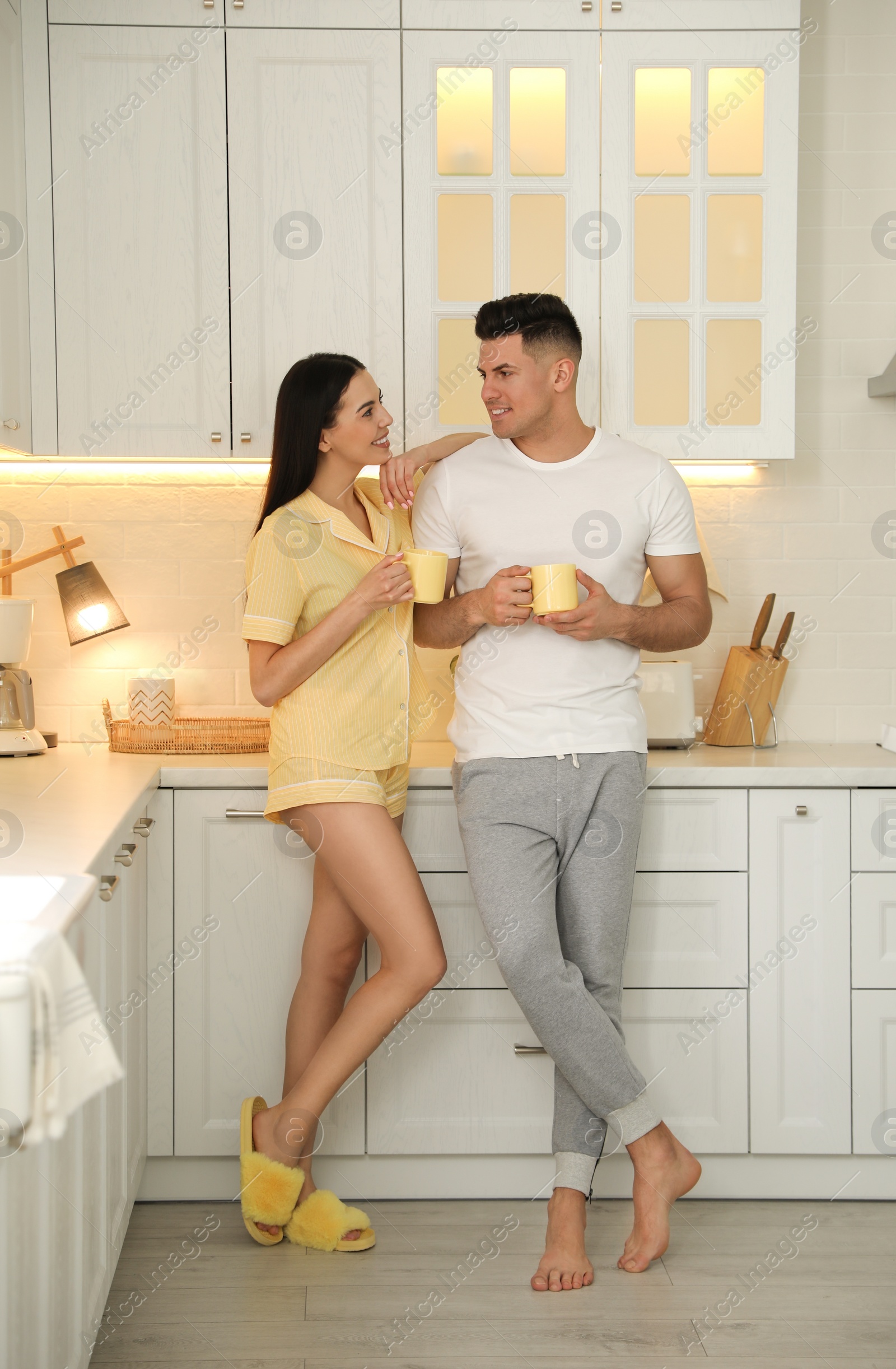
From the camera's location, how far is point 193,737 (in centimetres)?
253

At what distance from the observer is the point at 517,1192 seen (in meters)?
2.41

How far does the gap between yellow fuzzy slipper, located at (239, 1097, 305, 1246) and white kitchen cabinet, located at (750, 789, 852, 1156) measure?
925 mm

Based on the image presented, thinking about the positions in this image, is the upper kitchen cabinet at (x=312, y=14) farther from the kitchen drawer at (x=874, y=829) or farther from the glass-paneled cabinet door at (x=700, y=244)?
the kitchen drawer at (x=874, y=829)

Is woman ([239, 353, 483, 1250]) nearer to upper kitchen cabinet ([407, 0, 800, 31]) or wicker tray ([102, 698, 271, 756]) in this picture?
wicker tray ([102, 698, 271, 756])

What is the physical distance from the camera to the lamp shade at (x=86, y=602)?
109 inches

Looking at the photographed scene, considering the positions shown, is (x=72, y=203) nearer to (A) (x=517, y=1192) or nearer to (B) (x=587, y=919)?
(B) (x=587, y=919)

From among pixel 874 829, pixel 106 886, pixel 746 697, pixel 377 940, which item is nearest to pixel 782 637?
pixel 746 697

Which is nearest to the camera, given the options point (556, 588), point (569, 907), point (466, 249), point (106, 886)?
point (106, 886)

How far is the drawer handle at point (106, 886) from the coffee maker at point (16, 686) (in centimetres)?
87

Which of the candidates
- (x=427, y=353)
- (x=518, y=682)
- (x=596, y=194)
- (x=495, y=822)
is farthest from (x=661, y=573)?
(x=596, y=194)

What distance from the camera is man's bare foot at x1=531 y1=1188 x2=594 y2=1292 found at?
2.06 metres

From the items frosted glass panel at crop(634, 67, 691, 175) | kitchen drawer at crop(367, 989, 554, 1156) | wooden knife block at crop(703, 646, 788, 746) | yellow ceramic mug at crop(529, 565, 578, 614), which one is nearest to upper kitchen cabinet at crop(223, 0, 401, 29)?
frosted glass panel at crop(634, 67, 691, 175)

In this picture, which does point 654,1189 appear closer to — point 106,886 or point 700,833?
point 700,833

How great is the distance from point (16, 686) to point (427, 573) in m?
1.10
